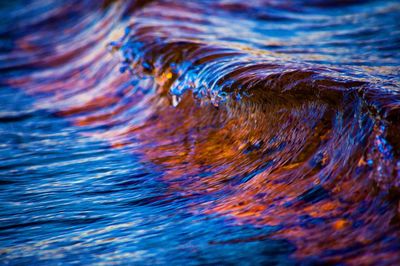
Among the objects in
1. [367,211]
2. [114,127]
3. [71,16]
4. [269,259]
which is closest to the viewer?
[269,259]

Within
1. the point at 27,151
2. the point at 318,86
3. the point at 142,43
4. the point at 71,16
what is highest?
the point at 71,16

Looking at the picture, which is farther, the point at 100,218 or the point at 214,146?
the point at 214,146

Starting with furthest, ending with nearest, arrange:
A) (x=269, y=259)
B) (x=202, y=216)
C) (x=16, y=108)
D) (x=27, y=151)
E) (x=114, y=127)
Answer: (x=16, y=108) → (x=114, y=127) → (x=27, y=151) → (x=202, y=216) → (x=269, y=259)

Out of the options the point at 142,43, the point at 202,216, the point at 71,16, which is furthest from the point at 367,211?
the point at 71,16

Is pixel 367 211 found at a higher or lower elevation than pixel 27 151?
lower

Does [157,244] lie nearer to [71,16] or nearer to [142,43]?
[142,43]

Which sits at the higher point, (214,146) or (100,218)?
(214,146)

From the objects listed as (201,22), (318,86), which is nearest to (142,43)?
(201,22)

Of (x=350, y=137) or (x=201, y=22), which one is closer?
(x=350, y=137)
